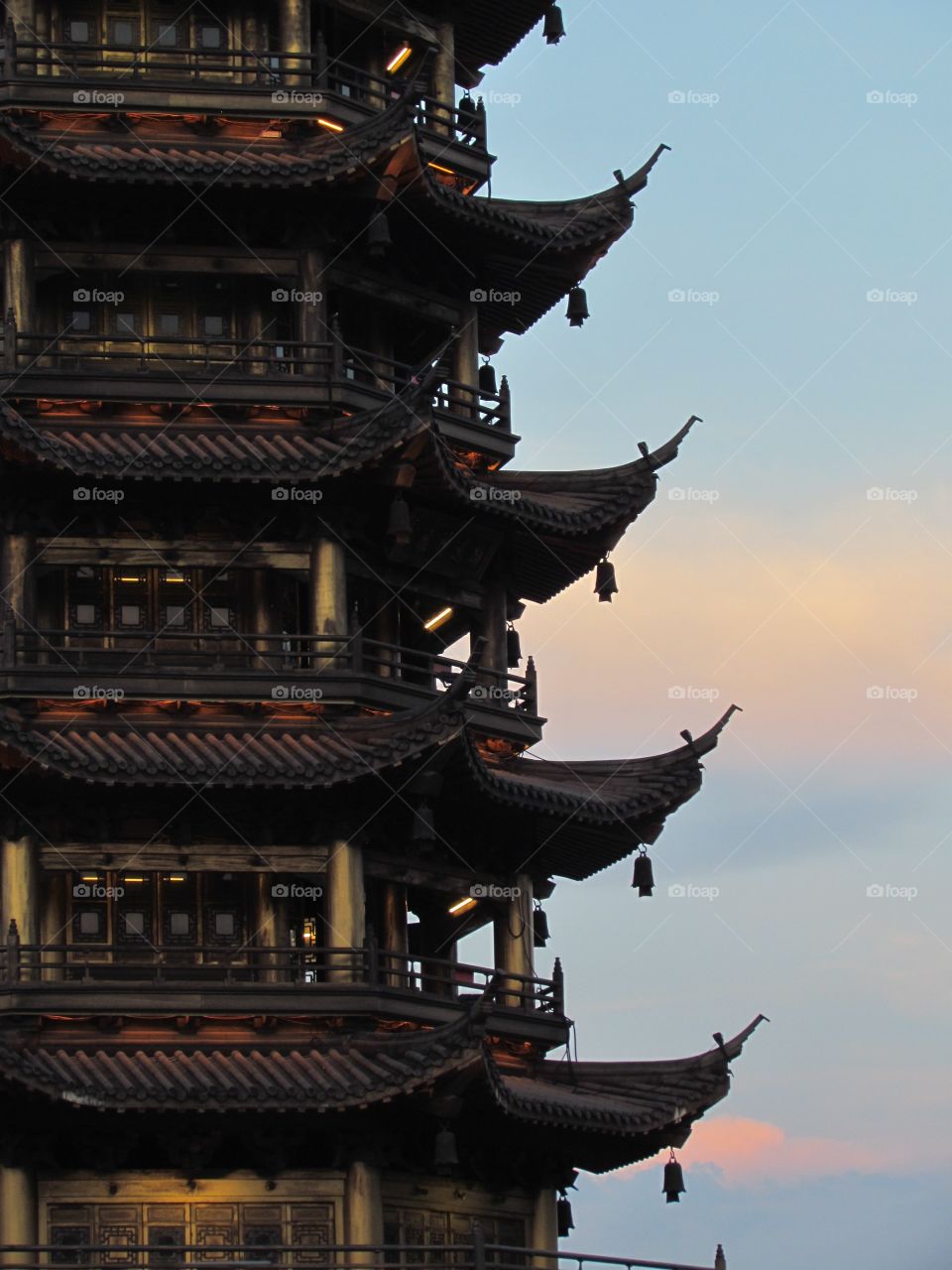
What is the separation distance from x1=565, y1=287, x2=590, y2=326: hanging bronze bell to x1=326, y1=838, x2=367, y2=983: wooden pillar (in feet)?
29.1

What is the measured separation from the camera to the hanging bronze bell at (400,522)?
36562 millimetres

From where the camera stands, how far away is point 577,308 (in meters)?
40.7

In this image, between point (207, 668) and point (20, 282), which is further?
point (20, 282)

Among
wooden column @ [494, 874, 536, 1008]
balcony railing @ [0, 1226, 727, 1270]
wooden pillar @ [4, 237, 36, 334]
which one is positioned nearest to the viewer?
balcony railing @ [0, 1226, 727, 1270]

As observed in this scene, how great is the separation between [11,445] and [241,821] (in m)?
5.30

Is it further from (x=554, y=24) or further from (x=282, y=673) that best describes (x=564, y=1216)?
(x=554, y=24)

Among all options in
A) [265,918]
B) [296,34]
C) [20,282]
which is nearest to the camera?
[265,918]

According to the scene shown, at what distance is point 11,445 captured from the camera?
35.7 meters

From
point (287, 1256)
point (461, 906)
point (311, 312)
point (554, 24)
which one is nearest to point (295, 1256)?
point (287, 1256)

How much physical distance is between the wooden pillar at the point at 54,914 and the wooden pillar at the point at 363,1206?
14.3 feet

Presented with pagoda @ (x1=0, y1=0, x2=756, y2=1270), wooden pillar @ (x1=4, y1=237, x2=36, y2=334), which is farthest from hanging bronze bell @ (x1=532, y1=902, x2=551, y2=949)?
wooden pillar @ (x1=4, y1=237, x2=36, y2=334)

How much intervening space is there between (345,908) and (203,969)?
74.0 inches

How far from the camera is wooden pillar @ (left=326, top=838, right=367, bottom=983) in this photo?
35250 mm

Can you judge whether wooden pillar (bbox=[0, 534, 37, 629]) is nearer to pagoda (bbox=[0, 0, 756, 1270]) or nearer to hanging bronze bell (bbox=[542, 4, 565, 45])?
pagoda (bbox=[0, 0, 756, 1270])
